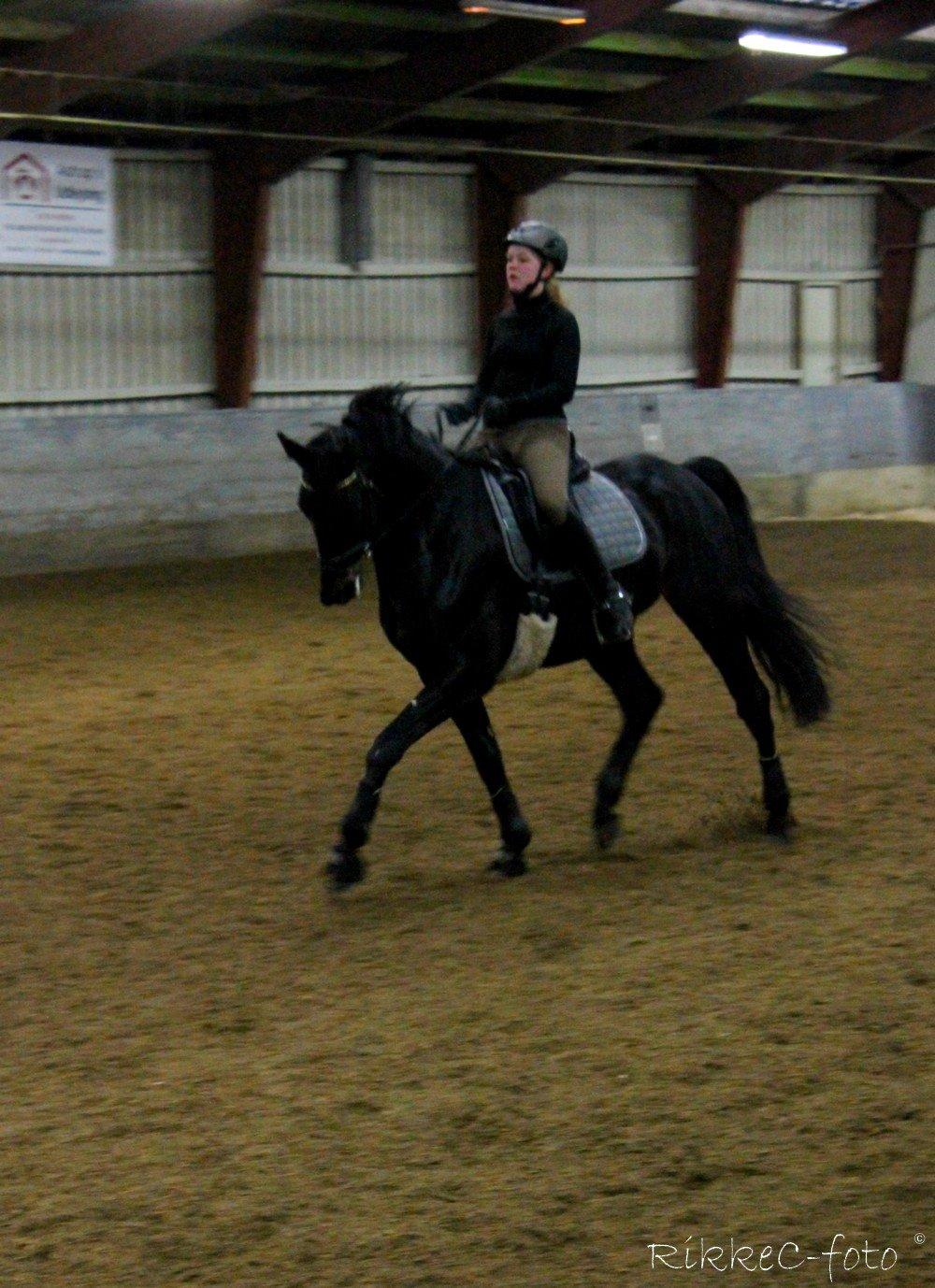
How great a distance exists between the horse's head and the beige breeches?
78cm

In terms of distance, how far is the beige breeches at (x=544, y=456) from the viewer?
21.0ft

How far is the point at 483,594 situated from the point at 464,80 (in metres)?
11.0

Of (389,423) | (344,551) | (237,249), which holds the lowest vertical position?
(344,551)

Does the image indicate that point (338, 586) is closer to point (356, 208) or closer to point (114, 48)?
point (114, 48)

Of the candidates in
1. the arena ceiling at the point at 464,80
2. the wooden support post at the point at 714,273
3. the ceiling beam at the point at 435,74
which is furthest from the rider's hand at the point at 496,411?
the wooden support post at the point at 714,273

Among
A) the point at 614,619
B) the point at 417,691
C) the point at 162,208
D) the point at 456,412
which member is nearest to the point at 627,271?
the point at 162,208

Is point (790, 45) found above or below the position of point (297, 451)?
above

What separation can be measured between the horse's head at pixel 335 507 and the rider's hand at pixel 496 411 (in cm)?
64

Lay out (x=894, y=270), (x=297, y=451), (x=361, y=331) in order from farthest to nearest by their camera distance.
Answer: (x=894, y=270)
(x=361, y=331)
(x=297, y=451)

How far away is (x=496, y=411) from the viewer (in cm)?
630

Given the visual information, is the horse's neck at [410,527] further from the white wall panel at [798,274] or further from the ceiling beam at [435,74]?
the white wall panel at [798,274]

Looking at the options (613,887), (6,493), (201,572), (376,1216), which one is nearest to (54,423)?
(6,493)

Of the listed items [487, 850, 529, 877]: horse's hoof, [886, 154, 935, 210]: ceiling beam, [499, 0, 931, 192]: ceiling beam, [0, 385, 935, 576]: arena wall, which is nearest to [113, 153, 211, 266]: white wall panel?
[0, 385, 935, 576]: arena wall

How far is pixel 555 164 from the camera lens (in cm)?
1836
